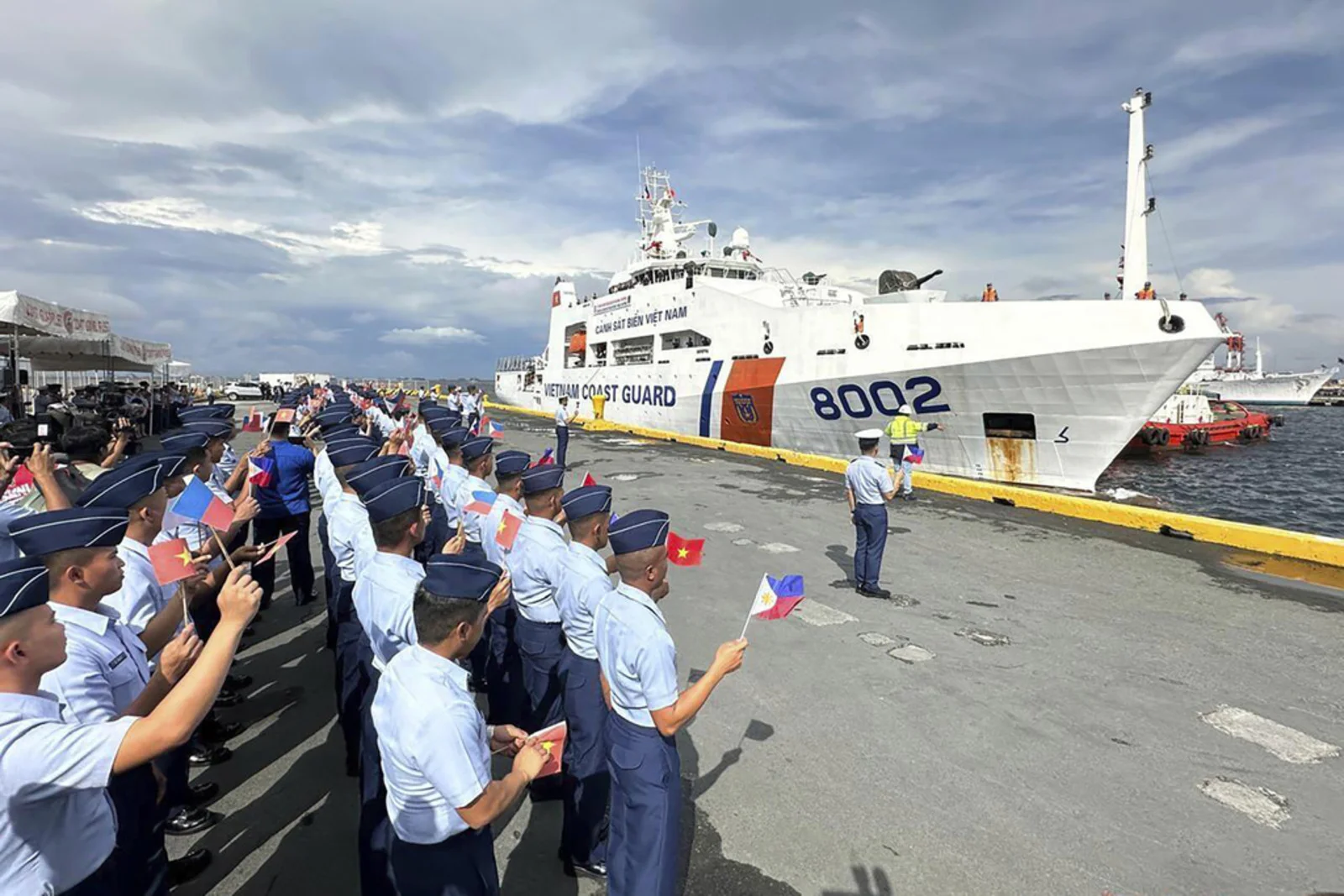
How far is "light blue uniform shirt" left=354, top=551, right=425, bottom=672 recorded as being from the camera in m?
2.79

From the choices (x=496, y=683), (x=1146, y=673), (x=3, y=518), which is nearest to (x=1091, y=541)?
(x=1146, y=673)

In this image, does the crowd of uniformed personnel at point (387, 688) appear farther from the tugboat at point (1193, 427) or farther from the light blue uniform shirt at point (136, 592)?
the tugboat at point (1193, 427)

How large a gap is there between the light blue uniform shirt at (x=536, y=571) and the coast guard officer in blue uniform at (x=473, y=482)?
51.5 inches

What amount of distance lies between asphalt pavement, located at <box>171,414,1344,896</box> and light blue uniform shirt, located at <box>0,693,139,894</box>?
142 centimetres

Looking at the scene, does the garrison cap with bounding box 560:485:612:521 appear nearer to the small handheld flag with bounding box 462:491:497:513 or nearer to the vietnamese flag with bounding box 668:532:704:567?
the vietnamese flag with bounding box 668:532:704:567

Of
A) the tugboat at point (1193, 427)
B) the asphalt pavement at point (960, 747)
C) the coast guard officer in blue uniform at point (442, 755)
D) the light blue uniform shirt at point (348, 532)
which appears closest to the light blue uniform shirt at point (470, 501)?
the light blue uniform shirt at point (348, 532)

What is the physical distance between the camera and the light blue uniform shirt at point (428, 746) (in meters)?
1.83

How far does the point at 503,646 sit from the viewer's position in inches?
163

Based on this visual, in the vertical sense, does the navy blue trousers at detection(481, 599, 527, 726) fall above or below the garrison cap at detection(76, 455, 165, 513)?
below

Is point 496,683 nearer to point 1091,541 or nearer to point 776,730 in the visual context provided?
point 776,730

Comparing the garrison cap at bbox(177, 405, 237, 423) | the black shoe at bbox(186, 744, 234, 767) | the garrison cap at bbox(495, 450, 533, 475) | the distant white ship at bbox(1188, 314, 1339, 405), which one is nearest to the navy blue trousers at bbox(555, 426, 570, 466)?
the garrison cap at bbox(177, 405, 237, 423)

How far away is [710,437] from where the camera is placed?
19.6 metres

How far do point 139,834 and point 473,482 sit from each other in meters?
3.26

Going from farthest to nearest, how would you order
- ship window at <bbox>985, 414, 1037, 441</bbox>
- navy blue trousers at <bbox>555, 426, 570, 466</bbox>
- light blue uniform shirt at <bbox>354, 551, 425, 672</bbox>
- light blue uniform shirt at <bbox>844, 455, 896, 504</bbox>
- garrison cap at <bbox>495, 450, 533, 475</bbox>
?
navy blue trousers at <bbox>555, 426, 570, 466</bbox>
ship window at <bbox>985, 414, 1037, 441</bbox>
light blue uniform shirt at <bbox>844, 455, 896, 504</bbox>
garrison cap at <bbox>495, 450, 533, 475</bbox>
light blue uniform shirt at <bbox>354, 551, 425, 672</bbox>
